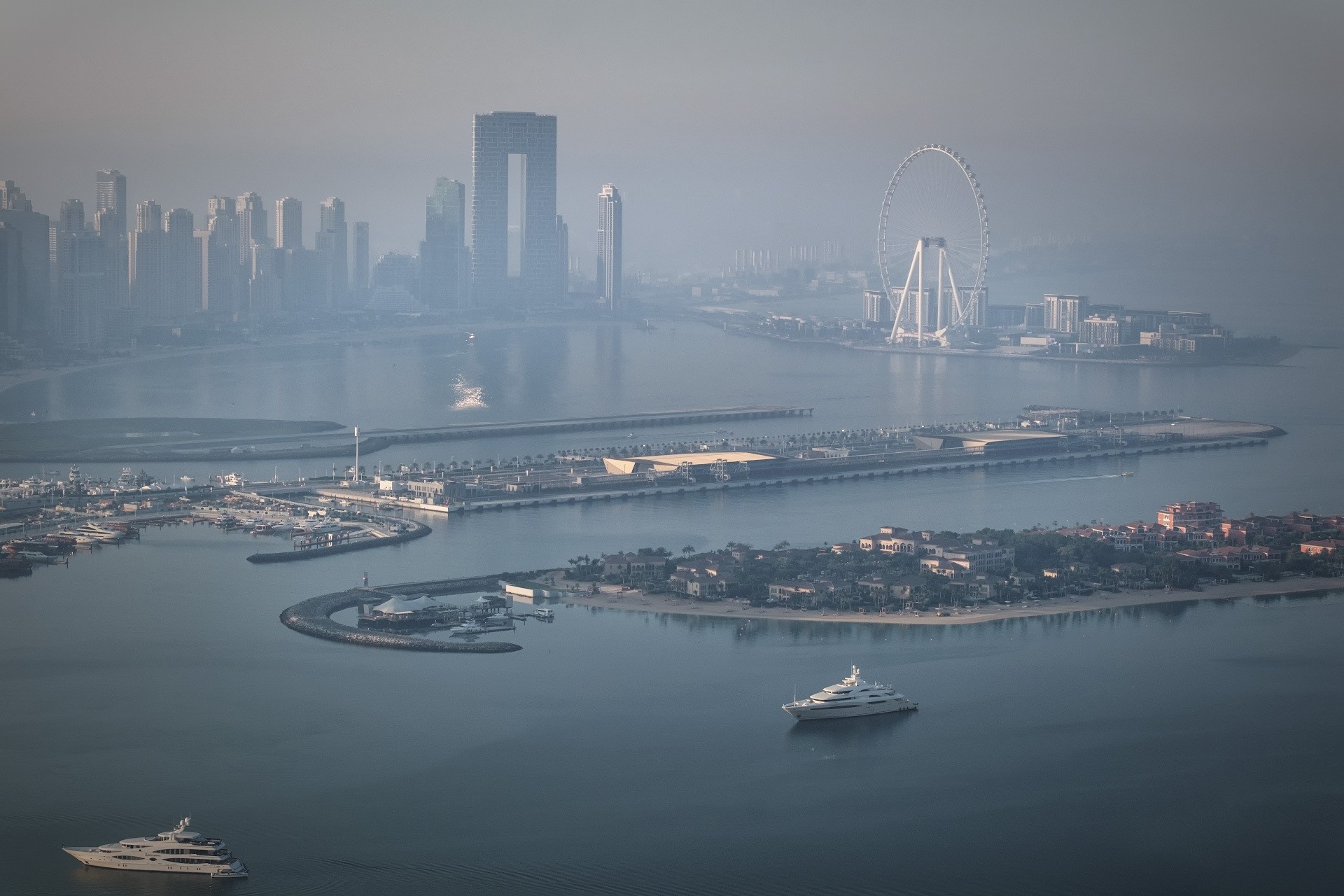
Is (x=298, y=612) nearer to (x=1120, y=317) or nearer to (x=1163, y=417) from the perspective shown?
(x=1163, y=417)

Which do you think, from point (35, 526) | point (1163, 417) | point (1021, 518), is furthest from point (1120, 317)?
point (35, 526)

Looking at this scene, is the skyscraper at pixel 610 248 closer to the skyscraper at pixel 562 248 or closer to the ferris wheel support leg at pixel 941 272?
the skyscraper at pixel 562 248

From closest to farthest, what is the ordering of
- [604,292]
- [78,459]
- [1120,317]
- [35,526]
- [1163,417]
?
[35,526]
[78,459]
[1163,417]
[1120,317]
[604,292]

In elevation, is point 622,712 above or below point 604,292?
below

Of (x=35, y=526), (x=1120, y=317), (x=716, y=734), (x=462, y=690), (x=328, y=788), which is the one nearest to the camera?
(x=328, y=788)

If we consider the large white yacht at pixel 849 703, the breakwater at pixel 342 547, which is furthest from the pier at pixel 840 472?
A: the large white yacht at pixel 849 703

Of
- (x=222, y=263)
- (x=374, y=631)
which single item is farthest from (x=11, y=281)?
(x=374, y=631)

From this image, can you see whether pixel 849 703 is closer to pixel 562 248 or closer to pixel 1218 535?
pixel 1218 535

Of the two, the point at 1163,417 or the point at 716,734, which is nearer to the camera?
the point at 716,734
